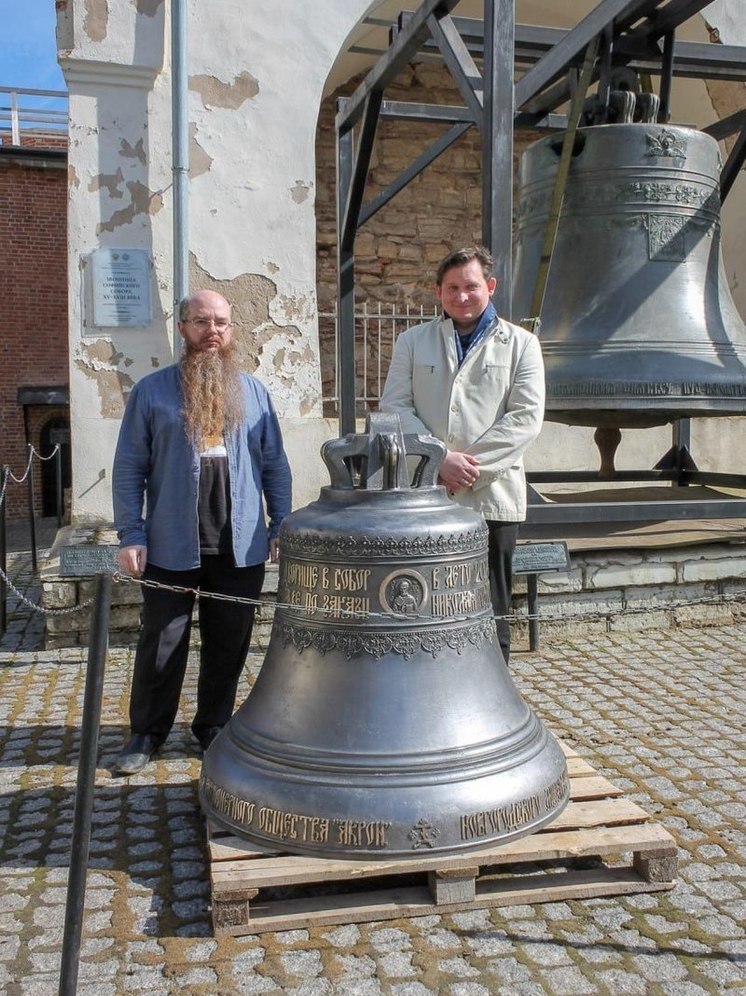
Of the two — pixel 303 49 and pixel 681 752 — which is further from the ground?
pixel 303 49

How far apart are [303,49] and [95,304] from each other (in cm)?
209

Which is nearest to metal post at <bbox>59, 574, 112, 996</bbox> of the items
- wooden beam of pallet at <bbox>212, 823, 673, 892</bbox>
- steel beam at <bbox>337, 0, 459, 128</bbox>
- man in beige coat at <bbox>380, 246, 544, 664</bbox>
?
wooden beam of pallet at <bbox>212, 823, 673, 892</bbox>

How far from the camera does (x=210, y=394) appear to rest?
Result: 313 cm

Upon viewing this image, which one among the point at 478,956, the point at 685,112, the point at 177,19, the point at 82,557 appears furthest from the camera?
the point at 685,112

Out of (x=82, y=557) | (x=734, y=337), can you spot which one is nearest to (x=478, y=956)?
(x=82, y=557)

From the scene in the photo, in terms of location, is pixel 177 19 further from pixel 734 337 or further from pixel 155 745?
pixel 155 745

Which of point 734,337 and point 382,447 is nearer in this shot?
point 382,447

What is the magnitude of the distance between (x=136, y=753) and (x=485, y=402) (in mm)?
1689

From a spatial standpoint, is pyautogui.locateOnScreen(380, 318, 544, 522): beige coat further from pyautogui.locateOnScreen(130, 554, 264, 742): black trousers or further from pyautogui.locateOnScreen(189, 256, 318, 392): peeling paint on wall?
pyautogui.locateOnScreen(189, 256, 318, 392): peeling paint on wall

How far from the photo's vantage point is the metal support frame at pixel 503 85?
387 cm

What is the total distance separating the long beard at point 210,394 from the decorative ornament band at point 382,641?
86cm

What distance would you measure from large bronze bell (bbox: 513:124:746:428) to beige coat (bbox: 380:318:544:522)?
102 centimetres

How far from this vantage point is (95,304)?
5762 millimetres

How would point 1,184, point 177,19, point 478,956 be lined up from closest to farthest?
point 478,956
point 177,19
point 1,184
